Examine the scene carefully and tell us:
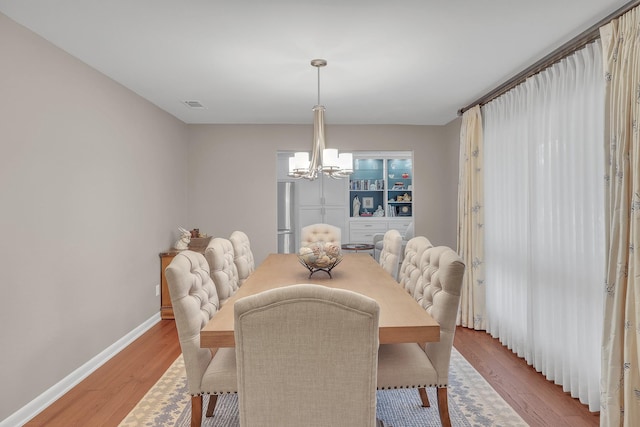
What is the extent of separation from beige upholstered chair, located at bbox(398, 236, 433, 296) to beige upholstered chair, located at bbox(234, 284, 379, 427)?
48.1 inches

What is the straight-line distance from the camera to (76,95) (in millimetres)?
3016

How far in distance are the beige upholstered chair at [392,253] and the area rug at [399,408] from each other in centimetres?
96

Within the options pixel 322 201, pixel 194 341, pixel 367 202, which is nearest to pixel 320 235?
pixel 194 341

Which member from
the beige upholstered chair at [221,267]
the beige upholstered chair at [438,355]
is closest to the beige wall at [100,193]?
the beige upholstered chair at [221,267]

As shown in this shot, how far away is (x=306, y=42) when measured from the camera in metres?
2.70

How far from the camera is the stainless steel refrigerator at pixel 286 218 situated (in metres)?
7.49

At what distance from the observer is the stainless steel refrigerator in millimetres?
7492

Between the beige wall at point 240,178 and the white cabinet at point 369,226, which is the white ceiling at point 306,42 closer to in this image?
the beige wall at point 240,178

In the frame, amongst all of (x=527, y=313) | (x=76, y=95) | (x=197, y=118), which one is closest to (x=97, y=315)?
(x=76, y=95)

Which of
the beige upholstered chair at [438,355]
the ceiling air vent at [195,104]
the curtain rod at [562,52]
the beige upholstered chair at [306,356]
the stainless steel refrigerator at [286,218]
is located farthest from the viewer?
the stainless steel refrigerator at [286,218]

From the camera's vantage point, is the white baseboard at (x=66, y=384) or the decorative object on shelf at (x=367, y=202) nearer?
the white baseboard at (x=66, y=384)

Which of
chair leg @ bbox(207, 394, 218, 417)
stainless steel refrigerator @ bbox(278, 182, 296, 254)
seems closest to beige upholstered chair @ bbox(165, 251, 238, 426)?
chair leg @ bbox(207, 394, 218, 417)

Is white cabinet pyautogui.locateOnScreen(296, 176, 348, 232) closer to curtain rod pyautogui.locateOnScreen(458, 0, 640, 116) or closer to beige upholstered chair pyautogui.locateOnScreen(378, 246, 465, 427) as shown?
curtain rod pyautogui.locateOnScreen(458, 0, 640, 116)

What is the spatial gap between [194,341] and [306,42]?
203 centimetres
